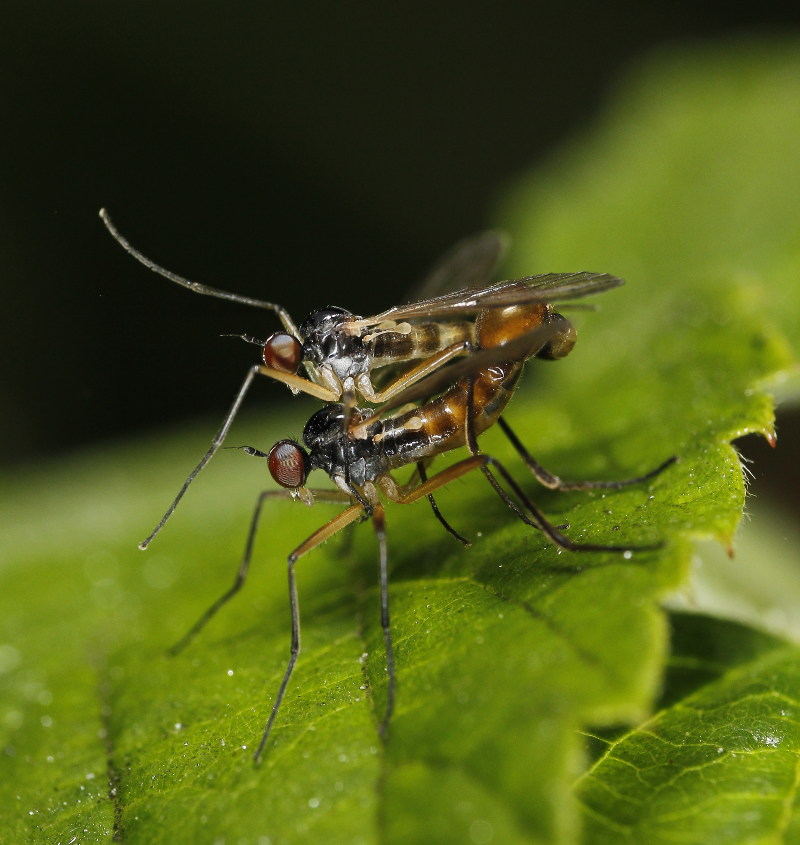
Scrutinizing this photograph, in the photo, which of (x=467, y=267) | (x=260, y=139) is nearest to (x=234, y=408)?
(x=467, y=267)

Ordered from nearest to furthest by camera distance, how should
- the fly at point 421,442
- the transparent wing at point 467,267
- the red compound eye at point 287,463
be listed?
the fly at point 421,442 < the red compound eye at point 287,463 < the transparent wing at point 467,267

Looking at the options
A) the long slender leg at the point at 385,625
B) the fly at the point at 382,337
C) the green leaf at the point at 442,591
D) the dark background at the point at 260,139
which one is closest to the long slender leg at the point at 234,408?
the fly at the point at 382,337

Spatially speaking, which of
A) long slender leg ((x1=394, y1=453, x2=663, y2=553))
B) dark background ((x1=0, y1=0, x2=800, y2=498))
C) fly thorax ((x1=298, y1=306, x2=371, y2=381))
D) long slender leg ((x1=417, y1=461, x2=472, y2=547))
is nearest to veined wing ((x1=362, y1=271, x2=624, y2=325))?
fly thorax ((x1=298, y1=306, x2=371, y2=381))

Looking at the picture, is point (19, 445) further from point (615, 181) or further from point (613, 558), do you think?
point (613, 558)

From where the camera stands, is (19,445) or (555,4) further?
(555,4)

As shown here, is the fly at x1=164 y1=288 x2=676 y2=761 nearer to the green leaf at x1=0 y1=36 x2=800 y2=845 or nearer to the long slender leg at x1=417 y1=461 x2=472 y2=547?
the long slender leg at x1=417 y1=461 x2=472 y2=547

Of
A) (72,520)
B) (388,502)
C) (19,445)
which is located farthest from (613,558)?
(19,445)

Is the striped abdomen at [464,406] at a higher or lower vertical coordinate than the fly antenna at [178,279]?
lower

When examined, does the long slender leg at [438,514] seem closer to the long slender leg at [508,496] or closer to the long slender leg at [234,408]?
the long slender leg at [508,496]
